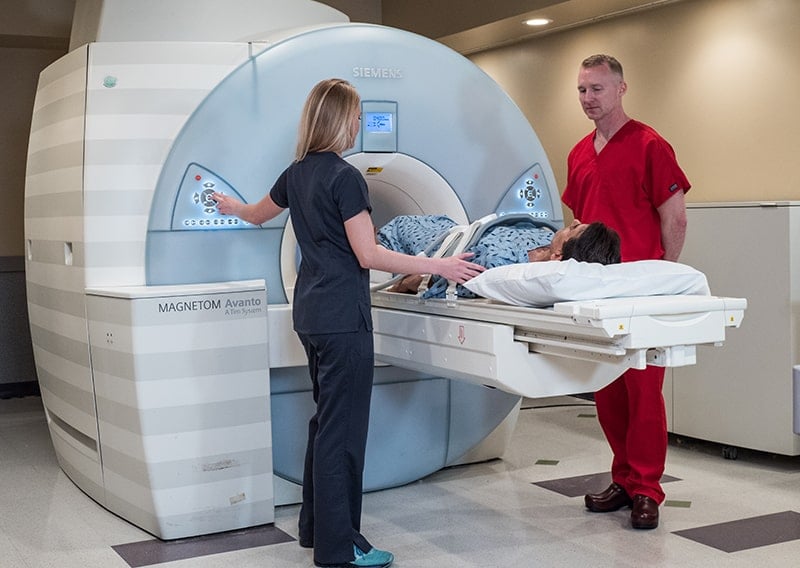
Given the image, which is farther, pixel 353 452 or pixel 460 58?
pixel 460 58

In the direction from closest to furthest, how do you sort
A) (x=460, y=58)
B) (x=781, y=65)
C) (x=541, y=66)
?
(x=460, y=58) < (x=781, y=65) < (x=541, y=66)

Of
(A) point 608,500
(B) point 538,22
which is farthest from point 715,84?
(A) point 608,500

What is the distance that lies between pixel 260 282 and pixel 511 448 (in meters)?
1.47

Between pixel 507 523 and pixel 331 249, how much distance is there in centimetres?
108

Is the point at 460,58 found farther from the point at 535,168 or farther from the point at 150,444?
the point at 150,444

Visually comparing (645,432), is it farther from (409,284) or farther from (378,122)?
(378,122)

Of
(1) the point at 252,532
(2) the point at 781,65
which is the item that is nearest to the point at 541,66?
(2) the point at 781,65

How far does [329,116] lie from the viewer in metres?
2.73

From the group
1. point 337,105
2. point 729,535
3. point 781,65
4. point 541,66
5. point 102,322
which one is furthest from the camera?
point 541,66

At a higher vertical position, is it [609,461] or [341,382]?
[341,382]

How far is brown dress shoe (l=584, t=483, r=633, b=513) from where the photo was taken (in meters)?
3.27

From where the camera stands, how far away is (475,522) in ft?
10.6

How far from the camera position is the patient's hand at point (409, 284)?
322 cm

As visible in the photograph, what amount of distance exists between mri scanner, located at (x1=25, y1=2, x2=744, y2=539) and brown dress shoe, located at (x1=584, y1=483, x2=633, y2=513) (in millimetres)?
457
